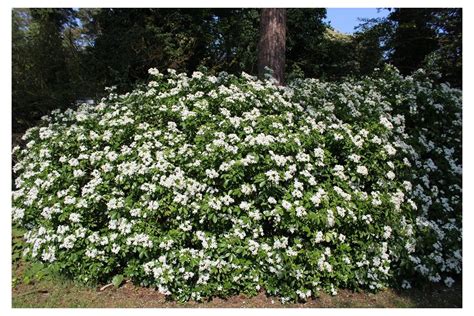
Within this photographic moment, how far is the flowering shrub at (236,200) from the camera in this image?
3.48m

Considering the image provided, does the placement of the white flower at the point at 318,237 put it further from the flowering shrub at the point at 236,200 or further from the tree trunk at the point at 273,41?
the tree trunk at the point at 273,41

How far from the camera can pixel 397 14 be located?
1221cm

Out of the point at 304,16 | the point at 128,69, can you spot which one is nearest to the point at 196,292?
the point at 128,69

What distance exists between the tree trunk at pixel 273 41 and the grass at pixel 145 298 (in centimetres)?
318

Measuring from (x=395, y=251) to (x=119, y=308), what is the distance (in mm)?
2515

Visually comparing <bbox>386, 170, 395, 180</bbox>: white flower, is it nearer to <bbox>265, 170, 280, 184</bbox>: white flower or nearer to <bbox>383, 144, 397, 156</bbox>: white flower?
<bbox>383, 144, 397, 156</bbox>: white flower

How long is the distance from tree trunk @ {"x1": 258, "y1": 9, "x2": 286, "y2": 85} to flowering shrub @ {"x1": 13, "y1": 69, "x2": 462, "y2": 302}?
128cm

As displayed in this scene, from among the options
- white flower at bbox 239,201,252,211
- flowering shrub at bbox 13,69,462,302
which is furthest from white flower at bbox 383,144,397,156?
white flower at bbox 239,201,252,211

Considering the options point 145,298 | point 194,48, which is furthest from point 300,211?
point 194,48

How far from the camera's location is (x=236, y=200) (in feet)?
12.0

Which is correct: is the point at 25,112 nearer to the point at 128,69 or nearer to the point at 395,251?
the point at 128,69

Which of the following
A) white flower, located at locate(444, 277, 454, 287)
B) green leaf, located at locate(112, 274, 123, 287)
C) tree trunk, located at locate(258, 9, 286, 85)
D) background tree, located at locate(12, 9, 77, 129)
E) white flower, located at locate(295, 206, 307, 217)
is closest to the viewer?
white flower, located at locate(295, 206, 307, 217)

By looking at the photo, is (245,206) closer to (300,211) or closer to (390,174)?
(300,211)

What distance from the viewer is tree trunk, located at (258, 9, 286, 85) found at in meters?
5.78
